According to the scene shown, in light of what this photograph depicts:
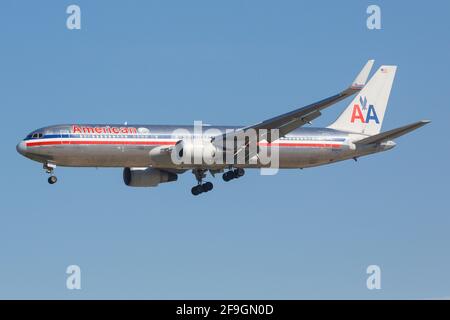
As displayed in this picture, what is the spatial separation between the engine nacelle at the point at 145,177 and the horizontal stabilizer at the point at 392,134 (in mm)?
14868

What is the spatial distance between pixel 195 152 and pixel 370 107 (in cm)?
1832

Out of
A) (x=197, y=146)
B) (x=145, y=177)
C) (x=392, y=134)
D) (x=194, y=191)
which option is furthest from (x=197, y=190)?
(x=392, y=134)

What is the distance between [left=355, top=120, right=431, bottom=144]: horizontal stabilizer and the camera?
256 ft

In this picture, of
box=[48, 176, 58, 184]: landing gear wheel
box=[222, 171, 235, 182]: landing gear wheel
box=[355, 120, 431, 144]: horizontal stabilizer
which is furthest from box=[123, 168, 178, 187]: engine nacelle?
box=[355, 120, 431, 144]: horizontal stabilizer

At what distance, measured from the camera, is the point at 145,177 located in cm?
8500

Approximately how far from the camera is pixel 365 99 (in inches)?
3565

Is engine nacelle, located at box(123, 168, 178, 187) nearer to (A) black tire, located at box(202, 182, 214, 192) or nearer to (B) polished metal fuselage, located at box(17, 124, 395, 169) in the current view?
(A) black tire, located at box(202, 182, 214, 192)

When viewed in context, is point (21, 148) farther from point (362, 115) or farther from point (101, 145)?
point (362, 115)

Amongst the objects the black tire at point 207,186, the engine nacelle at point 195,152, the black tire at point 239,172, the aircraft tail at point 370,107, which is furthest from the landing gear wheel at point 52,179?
the aircraft tail at point 370,107
